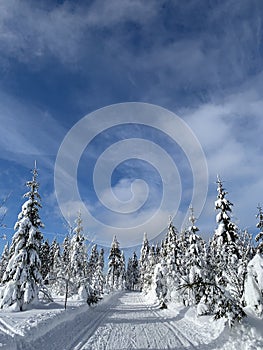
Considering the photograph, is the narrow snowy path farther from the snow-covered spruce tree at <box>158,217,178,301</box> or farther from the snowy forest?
the snow-covered spruce tree at <box>158,217,178,301</box>

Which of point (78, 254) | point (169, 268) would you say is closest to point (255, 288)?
point (78, 254)

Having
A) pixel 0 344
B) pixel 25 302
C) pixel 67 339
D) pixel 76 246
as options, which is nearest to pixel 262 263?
pixel 67 339

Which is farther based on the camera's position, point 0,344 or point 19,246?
point 19,246

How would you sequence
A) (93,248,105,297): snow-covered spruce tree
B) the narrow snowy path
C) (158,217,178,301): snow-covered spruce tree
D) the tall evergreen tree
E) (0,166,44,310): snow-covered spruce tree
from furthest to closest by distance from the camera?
(93,248,105,297): snow-covered spruce tree → (158,217,178,301): snow-covered spruce tree → the tall evergreen tree → (0,166,44,310): snow-covered spruce tree → the narrow snowy path

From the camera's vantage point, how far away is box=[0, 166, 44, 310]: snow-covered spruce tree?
2150 cm

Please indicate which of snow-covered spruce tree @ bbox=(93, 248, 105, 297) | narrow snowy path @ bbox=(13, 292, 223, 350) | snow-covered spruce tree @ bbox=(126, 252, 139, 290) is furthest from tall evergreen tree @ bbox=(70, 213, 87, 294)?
snow-covered spruce tree @ bbox=(126, 252, 139, 290)

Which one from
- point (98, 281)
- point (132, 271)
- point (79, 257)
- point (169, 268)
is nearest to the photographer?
point (79, 257)

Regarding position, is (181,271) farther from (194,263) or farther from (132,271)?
(132,271)

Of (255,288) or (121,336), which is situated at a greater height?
(255,288)

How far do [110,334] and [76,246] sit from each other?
19.1 metres

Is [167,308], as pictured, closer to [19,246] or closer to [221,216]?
[221,216]

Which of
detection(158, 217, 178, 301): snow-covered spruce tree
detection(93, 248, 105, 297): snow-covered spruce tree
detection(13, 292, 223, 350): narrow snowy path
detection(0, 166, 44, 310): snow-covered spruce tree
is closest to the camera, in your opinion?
detection(13, 292, 223, 350): narrow snowy path

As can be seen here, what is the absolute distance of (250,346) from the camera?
10164mm

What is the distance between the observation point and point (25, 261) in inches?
901
